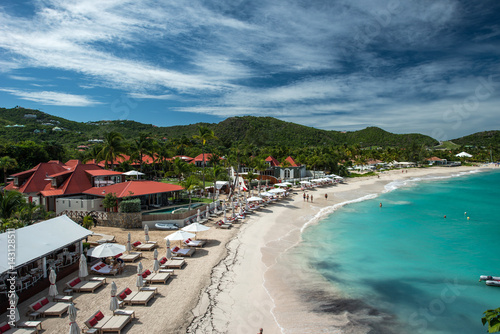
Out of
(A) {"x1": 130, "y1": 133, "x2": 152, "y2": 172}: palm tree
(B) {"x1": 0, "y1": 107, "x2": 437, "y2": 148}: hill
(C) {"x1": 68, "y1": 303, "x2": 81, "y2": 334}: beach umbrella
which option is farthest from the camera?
(B) {"x1": 0, "y1": 107, "x2": 437, "y2": 148}: hill

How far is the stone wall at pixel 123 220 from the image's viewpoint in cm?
2248

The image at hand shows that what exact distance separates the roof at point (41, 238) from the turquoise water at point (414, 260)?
1382cm

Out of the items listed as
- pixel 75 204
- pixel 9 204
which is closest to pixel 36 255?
pixel 9 204

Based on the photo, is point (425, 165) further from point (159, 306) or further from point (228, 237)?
point (159, 306)

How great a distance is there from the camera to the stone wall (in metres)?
22.5

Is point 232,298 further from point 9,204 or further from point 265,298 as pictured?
point 9,204

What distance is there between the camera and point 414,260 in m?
19.9

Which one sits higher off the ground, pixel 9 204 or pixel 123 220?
pixel 9 204

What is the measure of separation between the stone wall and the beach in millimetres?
1107

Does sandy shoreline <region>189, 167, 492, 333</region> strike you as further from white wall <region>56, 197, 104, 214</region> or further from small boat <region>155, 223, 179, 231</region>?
white wall <region>56, 197, 104, 214</region>

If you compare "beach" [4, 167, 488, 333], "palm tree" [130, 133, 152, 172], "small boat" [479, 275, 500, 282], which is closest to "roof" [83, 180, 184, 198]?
"beach" [4, 167, 488, 333]

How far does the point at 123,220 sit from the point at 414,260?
72.7 feet

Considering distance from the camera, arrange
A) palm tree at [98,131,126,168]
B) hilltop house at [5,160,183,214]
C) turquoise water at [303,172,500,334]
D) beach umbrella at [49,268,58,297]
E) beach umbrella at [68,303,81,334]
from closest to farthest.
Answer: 1. beach umbrella at [68,303,81,334]
2. beach umbrella at [49,268,58,297]
3. turquoise water at [303,172,500,334]
4. hilltop house at [5,160,183,214]
5. palm tree at [98,131,126,168]

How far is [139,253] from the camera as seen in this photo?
1681cm
